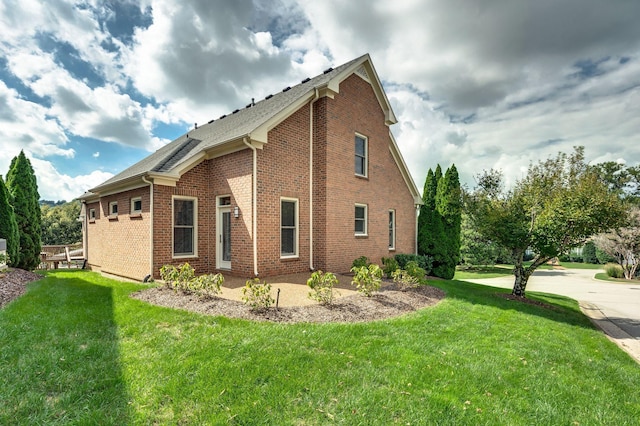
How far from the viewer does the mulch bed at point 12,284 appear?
7062 millimetres

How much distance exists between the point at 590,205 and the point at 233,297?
32.8ft

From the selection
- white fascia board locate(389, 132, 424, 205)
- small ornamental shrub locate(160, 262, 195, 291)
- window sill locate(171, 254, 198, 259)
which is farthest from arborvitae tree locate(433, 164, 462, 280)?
small ornamental shrub locate(160, 262, 195, 291)

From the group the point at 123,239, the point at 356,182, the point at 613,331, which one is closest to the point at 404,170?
the point at 356,182

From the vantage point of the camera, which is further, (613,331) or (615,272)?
(615,272)

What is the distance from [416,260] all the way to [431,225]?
2.73 meters

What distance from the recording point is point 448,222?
626 inches

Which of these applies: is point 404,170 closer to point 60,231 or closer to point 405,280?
point 405,280

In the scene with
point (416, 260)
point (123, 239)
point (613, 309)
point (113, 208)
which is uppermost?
point (113, 208)

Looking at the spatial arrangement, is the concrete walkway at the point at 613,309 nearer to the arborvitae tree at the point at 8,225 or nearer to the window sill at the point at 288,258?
the window sill at the point at 288,258

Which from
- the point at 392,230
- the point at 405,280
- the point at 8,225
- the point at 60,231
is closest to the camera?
the point at 405,280

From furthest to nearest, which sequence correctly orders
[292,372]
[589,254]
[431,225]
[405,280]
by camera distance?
[589,254] < [431,225] < [405,280] < [292,372]

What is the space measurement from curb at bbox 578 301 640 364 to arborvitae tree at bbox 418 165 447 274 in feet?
19.2

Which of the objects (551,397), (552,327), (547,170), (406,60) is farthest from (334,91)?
(551,397)

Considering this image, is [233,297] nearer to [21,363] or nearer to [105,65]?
[21,363]
